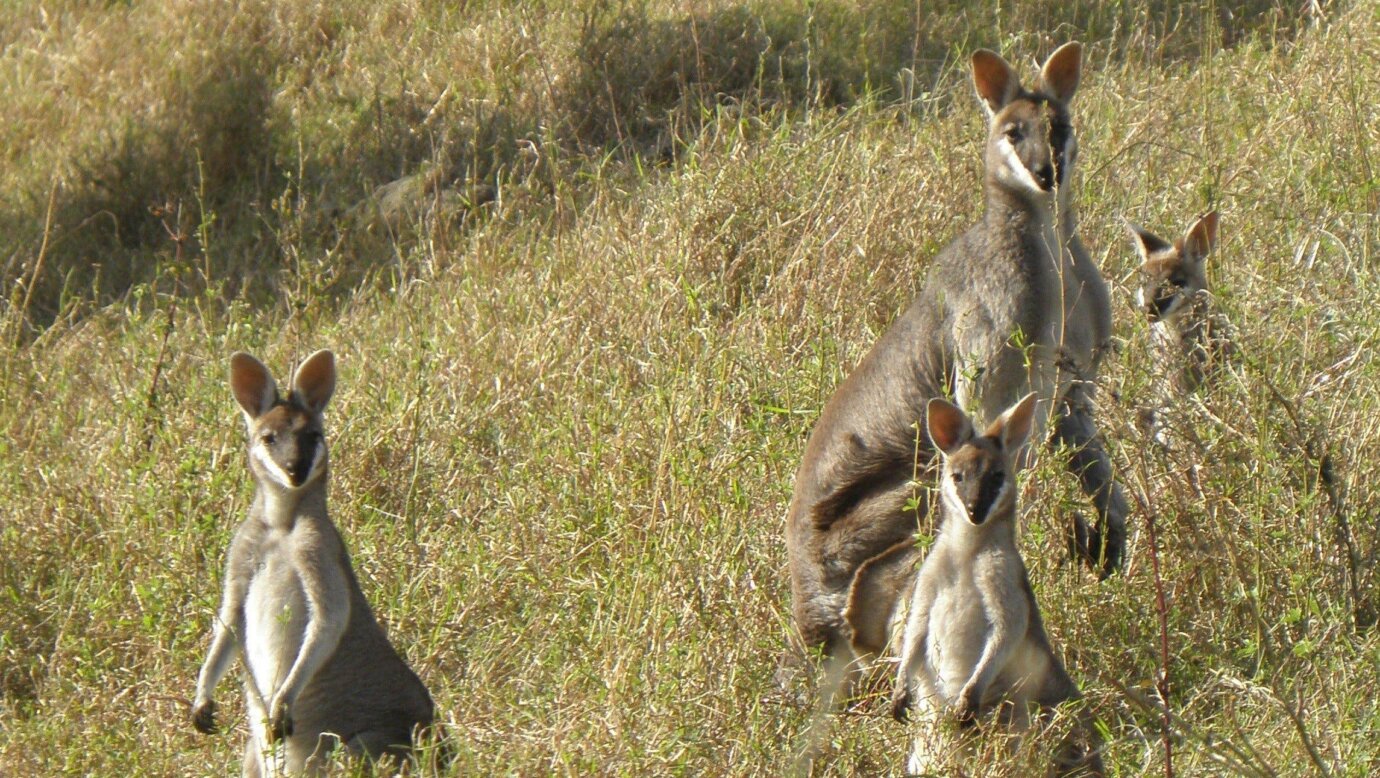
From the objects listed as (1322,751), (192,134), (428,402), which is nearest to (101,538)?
(428,402)

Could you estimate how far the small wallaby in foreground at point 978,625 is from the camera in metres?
4.17

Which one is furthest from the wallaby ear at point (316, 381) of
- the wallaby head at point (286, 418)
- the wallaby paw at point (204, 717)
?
the wallaby paw at point (204, 717)

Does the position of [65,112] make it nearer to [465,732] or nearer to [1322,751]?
[465,732]

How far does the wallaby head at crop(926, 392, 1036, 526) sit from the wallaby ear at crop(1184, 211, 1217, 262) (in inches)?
80.1

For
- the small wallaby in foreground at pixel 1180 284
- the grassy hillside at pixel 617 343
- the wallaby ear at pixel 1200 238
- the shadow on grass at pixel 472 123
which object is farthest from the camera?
the shadow on grass at pixel 472 123

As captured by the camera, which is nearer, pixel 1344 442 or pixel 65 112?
pixel 1344 442

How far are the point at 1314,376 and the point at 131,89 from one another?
24.6ft

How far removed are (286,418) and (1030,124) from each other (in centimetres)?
246

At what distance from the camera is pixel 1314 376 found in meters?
5.11

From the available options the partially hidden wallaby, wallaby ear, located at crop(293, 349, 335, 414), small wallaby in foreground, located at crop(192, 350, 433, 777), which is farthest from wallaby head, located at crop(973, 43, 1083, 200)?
small wallaby in foreground, located at crop(192, 350, 433, 777)

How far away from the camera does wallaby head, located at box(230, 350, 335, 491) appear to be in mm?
4484

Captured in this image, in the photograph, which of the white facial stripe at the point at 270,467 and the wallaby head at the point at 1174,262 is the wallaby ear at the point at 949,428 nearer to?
the white facial stripe at the point at 270,467

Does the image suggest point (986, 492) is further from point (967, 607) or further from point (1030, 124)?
point (1030, 124)

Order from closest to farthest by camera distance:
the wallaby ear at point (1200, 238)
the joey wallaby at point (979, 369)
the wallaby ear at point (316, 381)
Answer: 1. the wallaby ear at point (316, 381)
2. the joey wallaby at point (979, 369)
3. the wallaby ear at point (1200, 238)
